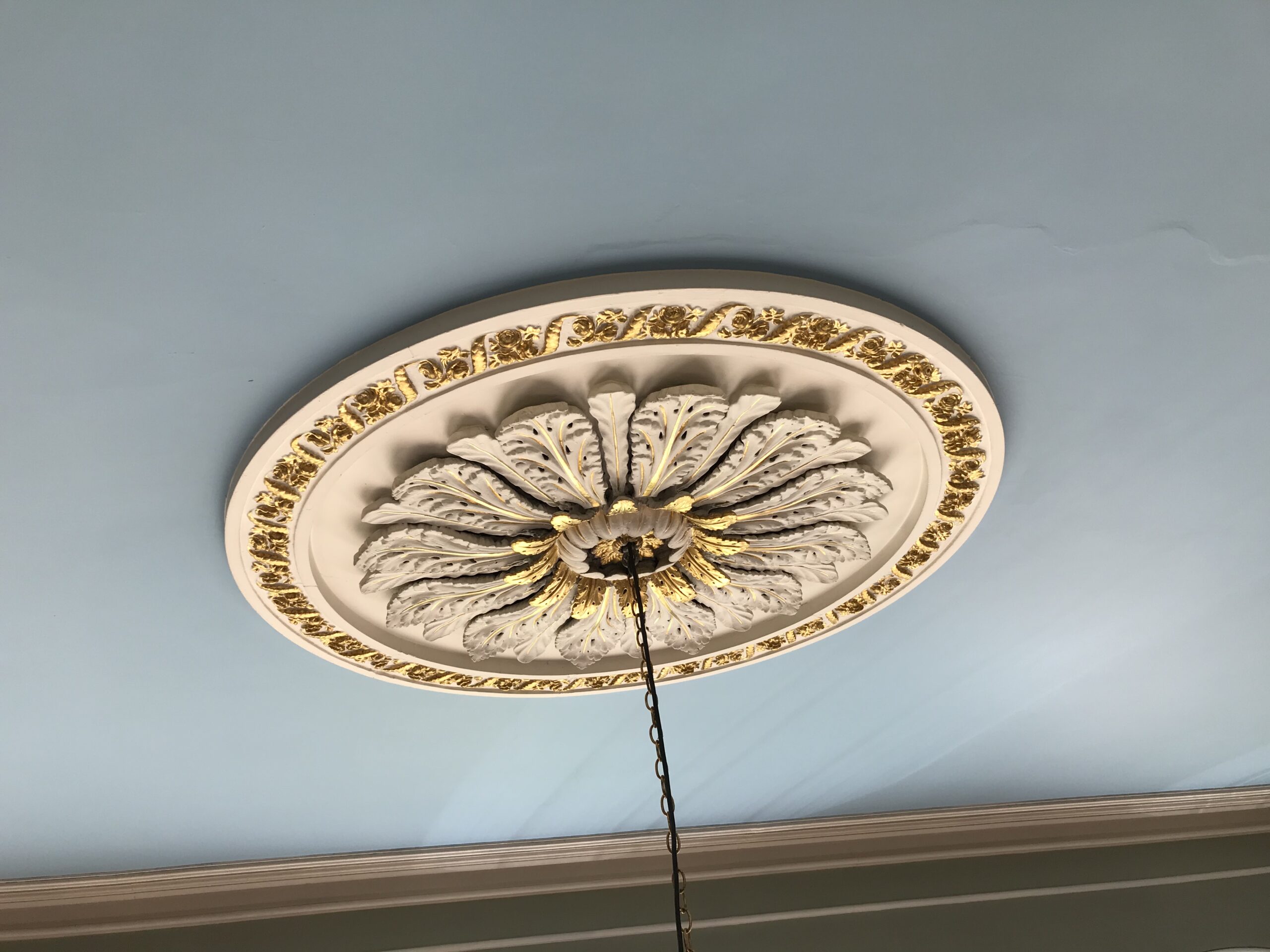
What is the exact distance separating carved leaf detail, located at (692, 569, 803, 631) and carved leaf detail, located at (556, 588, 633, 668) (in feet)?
0.58

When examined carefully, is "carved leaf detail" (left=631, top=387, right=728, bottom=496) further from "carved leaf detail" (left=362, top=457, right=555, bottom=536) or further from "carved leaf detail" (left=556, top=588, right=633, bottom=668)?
"carved leaf detail" (left=556, top=588, right=633, bottom=668)

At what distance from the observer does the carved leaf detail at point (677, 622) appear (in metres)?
2.04

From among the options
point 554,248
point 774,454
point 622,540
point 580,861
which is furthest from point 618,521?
point 580,861

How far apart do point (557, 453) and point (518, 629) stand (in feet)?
1.89

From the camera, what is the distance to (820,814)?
3225 millimetres

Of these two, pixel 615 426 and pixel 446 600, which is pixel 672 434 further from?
pixel 446 600

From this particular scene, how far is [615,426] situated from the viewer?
5.28 feet

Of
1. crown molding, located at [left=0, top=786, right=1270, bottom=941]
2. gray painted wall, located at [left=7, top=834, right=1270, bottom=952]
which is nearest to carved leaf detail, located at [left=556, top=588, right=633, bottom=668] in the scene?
crown molding, located at [left=0, top=786, right=1270, bottom=941]

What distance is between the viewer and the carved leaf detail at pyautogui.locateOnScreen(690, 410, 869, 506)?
166cm

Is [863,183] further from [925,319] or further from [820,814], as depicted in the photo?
[820,814]

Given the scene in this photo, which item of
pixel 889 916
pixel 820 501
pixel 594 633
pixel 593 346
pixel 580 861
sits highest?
pixel 593 346

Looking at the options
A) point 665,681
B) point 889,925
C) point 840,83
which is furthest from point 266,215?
point 889,925

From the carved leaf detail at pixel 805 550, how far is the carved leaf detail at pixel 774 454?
0.15 m

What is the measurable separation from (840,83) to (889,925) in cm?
283
